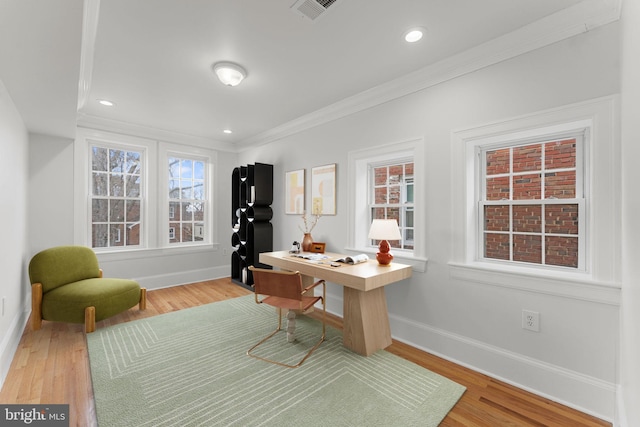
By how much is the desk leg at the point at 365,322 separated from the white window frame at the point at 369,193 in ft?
1.75

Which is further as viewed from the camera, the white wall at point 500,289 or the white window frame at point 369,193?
the white window frame at point 369,193

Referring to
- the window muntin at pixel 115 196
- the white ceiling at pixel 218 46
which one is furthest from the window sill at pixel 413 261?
the window muntin at pixel 115 196

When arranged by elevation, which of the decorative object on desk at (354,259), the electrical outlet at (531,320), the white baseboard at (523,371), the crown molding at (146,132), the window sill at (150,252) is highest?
the crown molding at (146,132)

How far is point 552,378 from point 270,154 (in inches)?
167

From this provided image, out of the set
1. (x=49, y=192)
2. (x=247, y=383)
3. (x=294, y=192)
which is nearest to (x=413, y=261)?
(x=247, y=383)

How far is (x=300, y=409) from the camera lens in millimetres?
1800

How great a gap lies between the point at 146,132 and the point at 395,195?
12.9ft

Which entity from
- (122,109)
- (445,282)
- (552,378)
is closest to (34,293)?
(122,109)

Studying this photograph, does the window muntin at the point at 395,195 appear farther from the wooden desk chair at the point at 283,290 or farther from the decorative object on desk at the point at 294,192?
the wooden desk chair at the point at 283,290

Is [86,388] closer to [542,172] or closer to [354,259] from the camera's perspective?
[354,259]

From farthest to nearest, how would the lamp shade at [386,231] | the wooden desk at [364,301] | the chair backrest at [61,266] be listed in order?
the chair backrest at [61,266] → the lamp shade at [386,231] → the wooden desk at [364,301]

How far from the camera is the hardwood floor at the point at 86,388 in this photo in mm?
1755

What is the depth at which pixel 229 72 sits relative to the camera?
8.43 feet

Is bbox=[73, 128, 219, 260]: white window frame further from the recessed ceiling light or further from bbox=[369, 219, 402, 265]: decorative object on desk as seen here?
the recessed ceiling light
